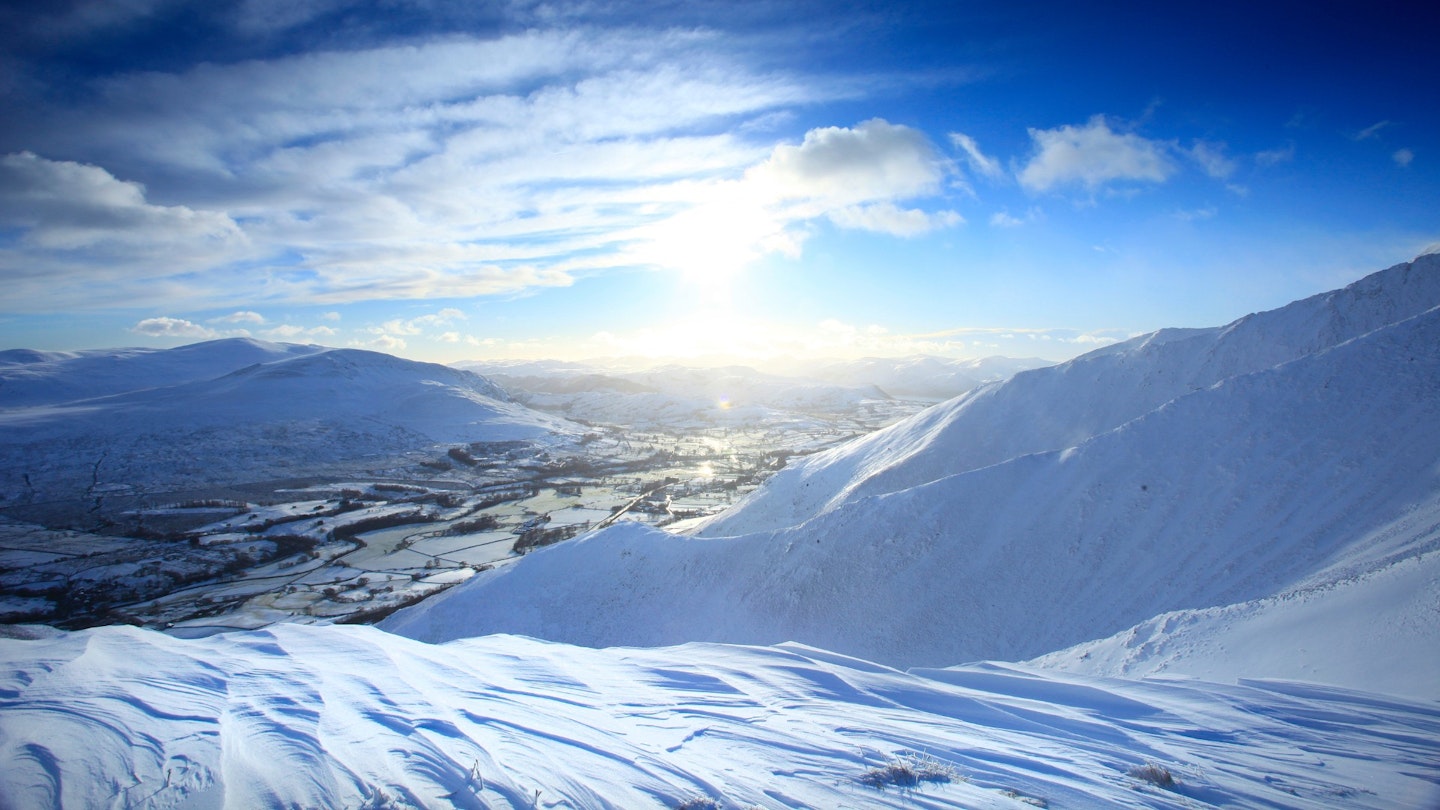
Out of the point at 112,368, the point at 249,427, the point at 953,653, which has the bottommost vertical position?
the point at 953,653

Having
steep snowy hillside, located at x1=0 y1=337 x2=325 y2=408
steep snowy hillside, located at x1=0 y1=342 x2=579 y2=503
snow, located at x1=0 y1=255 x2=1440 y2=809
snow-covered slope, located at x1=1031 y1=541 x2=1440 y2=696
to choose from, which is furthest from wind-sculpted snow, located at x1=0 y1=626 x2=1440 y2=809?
steep snowy hillside, located at x1=0 y1=337 x2=325 y2=408

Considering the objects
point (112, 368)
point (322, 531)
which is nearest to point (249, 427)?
point (322, 531)

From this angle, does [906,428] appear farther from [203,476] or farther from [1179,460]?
[203,476]

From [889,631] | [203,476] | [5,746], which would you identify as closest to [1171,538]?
[889,631]

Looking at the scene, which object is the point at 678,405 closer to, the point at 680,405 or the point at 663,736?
the point at 680,405

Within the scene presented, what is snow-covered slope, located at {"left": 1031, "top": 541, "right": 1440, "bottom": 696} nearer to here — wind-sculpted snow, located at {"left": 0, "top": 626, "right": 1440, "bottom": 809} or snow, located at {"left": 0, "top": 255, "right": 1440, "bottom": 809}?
snow, located at {"left": 0, "top": 255, "right": 1440, "bottom": 809}
